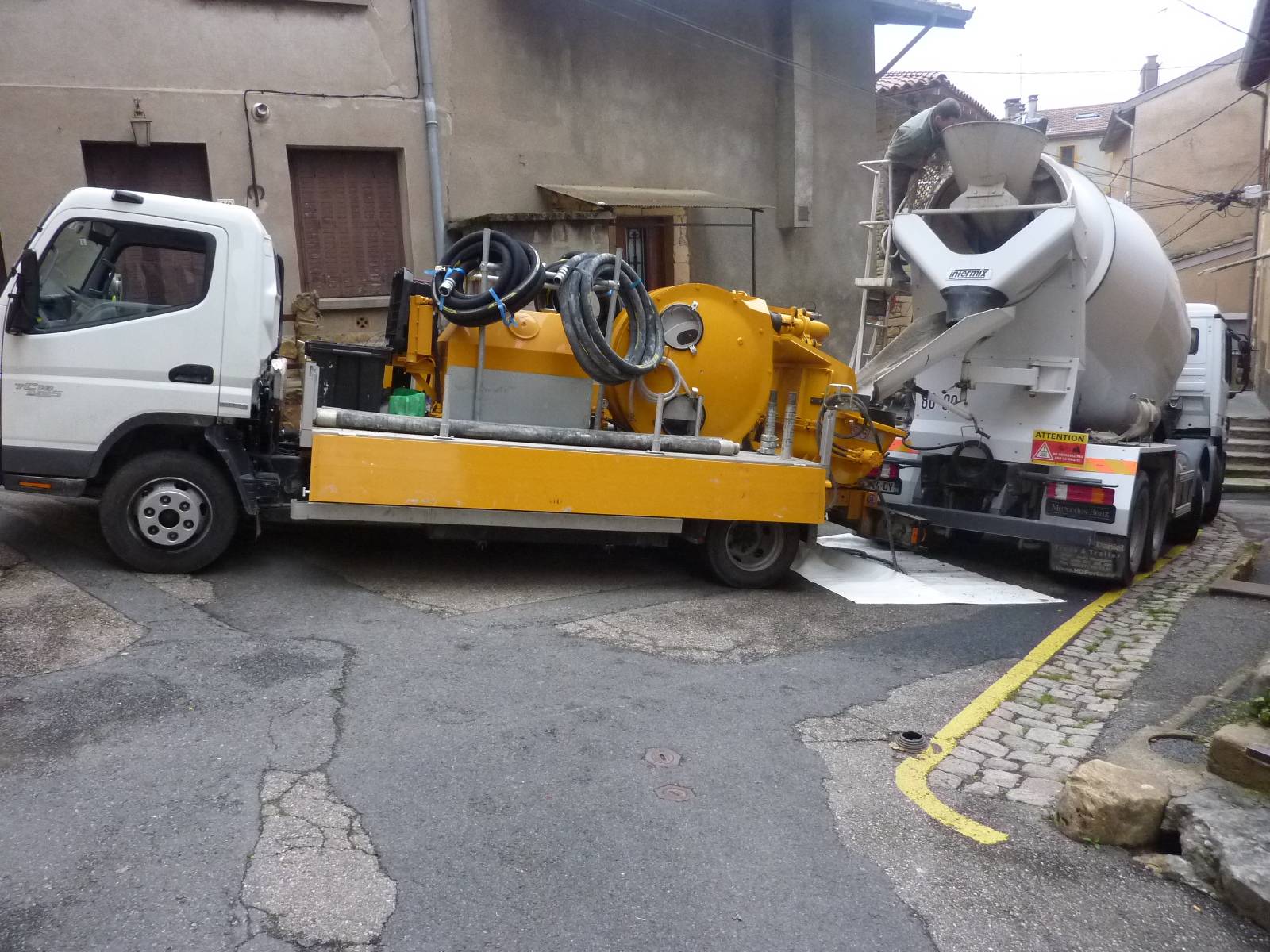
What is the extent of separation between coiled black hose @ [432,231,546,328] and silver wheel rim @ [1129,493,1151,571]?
512 centimetres

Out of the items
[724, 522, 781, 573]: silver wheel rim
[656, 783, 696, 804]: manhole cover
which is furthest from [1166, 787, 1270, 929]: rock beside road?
[724, 522, 781, 573]: silver wheel rim

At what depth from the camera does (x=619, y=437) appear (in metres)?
6.73

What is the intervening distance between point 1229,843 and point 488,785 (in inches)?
Result: 105

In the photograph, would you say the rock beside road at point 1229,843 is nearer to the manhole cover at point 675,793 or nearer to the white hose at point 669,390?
the manhole cover at point 675,793

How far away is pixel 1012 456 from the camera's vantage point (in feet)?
27.1

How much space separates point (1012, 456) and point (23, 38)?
33.1ft

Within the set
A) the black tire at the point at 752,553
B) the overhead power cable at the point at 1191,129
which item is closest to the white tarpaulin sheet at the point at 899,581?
the black tire at the point at 752,553

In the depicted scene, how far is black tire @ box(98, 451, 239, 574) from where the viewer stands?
612 cm

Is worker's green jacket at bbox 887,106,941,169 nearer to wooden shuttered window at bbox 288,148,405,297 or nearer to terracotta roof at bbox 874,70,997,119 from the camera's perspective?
wooden shuttered window at bbox 288,148,405,297

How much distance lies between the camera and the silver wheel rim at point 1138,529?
819cm

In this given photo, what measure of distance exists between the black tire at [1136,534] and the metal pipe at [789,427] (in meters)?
2.77

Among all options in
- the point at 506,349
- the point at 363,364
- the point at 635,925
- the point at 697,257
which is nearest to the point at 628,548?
the point at 506,349

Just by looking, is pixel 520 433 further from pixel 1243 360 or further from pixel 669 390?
pixel 1243 360

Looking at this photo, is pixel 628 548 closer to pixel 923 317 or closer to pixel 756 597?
pixel 756 597
